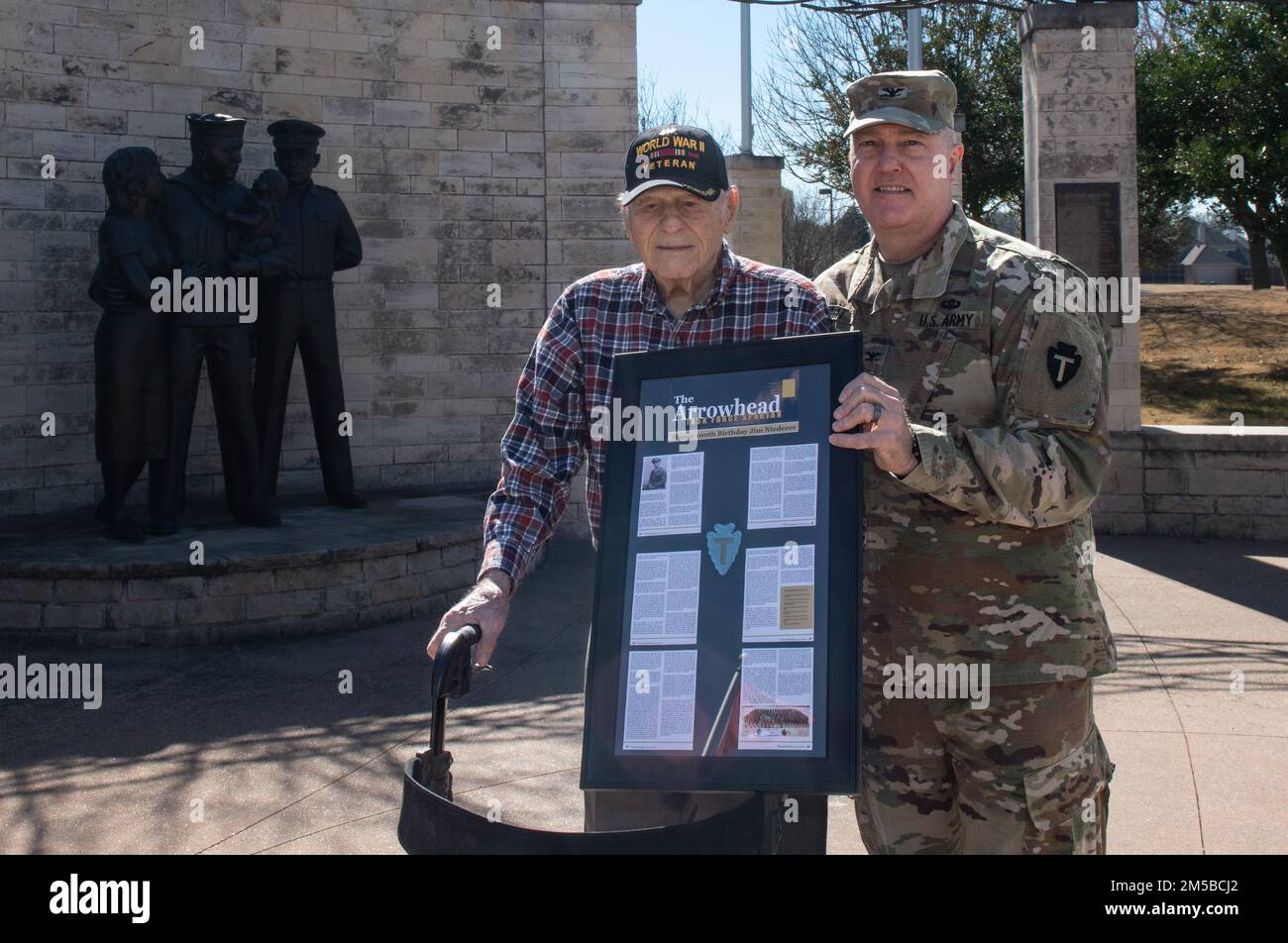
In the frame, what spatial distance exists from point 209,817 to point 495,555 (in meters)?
2.53

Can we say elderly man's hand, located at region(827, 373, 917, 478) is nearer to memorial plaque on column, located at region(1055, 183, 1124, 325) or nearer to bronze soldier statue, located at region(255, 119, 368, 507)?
bronze soldier statue, located at region(255, 119, 368, 507)

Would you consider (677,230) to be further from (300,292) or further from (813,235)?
(813,235)

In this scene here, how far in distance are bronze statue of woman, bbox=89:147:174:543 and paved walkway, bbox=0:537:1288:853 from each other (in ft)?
4.69

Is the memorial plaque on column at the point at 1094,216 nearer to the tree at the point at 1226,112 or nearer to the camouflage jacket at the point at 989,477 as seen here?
the tree at the point at 1226,112

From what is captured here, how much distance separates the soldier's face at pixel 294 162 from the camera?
8.84 meters

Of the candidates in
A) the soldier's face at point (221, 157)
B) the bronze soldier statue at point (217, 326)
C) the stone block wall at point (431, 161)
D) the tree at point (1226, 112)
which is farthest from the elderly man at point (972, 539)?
the tree at point (1226, 112)

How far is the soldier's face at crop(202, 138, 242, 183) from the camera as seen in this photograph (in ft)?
27.0

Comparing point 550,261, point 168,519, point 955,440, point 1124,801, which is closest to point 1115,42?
point 550,261

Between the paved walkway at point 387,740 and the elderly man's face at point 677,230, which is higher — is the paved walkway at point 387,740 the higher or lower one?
the lower one

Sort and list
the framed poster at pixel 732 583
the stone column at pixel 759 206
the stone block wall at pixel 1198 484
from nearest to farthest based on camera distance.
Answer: the framed poster at pixel 732 583
the stone block wall at pixel 1198 484
the stone column at pixel 759 206

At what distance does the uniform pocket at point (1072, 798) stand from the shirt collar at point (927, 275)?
1.03m

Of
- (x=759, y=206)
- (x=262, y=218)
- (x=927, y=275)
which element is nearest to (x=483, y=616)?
(x=927, y=275)

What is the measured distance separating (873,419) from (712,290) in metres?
0.62

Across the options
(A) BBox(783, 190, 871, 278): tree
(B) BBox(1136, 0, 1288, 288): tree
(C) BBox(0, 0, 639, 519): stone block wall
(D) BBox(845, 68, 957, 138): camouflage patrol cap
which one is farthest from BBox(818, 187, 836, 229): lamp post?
(D) BBox(845, 68, 957, 138): camouflage patrol cap
